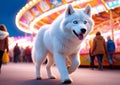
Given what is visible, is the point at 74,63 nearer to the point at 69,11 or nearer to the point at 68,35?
the point at 68,35

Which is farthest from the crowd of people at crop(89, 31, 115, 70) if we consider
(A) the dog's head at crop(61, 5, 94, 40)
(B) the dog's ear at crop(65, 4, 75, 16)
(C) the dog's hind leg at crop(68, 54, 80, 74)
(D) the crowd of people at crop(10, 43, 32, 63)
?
(D) the crowd of people at crop(10, 43, 32, 63)

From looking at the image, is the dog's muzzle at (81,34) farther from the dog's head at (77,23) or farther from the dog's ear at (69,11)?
the dog's ear at (69,11)

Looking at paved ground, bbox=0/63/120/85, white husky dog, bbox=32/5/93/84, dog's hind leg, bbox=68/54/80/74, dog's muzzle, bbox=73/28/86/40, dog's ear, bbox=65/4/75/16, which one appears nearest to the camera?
dog's muzzle, bbox=73/28/86/40

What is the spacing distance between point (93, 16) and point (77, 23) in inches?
382

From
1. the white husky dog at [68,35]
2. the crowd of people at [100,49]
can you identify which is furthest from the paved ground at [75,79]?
the crowd of people at [100,49]

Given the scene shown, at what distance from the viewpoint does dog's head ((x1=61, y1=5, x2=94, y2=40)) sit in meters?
4.98

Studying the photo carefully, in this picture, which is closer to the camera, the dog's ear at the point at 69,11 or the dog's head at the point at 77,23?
the dog's head at the point at 77,23

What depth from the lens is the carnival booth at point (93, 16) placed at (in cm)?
1157

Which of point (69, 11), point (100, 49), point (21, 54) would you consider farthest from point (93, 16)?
point (69, 11)

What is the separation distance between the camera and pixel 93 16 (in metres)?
14.6

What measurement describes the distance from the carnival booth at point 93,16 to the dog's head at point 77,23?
5518 millimetres

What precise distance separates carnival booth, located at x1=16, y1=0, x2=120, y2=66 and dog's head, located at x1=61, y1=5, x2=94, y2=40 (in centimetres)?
552

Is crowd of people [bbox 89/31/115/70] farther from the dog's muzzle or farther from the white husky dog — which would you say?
the dog's muzzle

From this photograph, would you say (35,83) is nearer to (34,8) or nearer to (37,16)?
(34,8)
